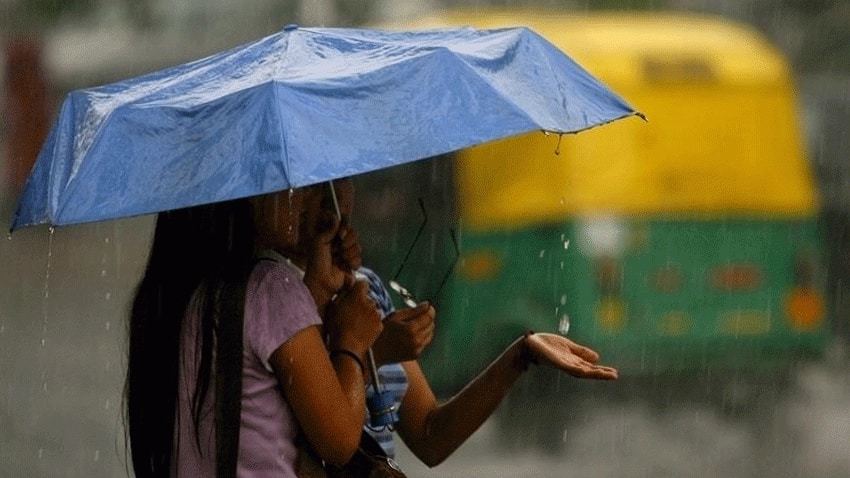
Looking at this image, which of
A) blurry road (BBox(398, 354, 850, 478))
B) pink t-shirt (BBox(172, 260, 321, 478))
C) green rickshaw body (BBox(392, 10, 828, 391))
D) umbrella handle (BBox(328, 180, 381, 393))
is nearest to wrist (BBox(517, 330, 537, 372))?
umbrella handle (BBox(328, 180, 381, 393))

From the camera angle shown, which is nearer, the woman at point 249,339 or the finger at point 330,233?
the woman at point 249,339

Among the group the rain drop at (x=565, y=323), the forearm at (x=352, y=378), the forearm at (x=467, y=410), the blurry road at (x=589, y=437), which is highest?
the forearm at (x=352, y=378)

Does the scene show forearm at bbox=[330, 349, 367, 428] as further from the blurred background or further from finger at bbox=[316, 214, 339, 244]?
the blurred background

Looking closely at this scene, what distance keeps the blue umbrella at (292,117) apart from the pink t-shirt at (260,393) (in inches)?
10.3

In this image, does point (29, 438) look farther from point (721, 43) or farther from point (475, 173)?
point (721, 43)

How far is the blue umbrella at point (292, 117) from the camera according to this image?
3.80m

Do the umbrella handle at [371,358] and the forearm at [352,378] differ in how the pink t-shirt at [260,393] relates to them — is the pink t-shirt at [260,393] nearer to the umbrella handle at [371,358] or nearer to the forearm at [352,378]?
the forearm at [352,378]

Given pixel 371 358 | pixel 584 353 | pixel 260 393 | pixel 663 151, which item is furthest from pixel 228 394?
pixel 663 151

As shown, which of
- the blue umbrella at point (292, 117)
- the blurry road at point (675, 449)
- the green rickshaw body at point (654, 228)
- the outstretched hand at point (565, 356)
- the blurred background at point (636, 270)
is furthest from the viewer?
the green rickshaw body at point (654, 228)

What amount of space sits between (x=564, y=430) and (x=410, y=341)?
7.21 meters

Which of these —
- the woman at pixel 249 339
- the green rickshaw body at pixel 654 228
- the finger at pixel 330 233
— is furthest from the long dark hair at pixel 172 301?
the green rickshaw body at pixel 654 228

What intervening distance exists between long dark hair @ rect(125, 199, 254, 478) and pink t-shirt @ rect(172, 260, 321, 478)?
0.02 m

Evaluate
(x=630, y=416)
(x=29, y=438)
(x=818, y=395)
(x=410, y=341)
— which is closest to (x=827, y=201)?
(x=818, y=395)

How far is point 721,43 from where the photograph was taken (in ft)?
38.1
